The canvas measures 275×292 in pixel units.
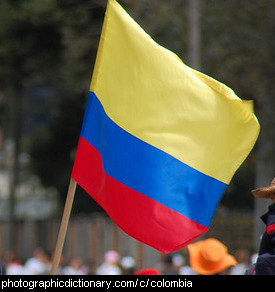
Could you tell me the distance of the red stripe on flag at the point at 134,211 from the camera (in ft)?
18.8

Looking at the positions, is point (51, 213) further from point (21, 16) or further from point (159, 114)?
point (159, 114)

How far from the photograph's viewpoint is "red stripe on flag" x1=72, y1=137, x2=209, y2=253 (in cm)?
573

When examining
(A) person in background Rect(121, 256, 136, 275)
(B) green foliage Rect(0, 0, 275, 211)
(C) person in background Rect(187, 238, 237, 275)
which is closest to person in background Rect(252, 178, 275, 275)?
(C) person in background Rect(187, 238, 237, 275)

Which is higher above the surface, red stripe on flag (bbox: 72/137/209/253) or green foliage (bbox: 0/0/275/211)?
red stripe on flag (bbox: 72/137/209/253)

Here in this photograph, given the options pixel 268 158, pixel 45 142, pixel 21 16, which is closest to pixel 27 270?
pixel 268 158

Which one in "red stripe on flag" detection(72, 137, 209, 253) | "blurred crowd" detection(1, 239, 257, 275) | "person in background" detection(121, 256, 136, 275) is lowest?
"person in background" detection(121, 256, 136, 275)

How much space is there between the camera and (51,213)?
36.6 m

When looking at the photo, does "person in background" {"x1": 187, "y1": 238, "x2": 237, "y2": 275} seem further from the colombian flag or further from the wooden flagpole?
the wooden flagpole

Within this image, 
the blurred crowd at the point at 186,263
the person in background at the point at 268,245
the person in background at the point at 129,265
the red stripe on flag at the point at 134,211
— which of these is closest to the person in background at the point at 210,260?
the blurred crowd at the point at 186,263

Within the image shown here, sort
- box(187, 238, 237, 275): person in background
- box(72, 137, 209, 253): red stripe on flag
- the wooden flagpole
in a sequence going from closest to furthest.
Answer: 1. the wooden flagpole
2. box(72, 137, 209, 253): red stripe on flag
3. box(187, 238, 237, 275): person in background

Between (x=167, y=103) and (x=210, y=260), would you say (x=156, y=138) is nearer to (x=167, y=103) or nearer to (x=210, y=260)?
(x=167, y=103)

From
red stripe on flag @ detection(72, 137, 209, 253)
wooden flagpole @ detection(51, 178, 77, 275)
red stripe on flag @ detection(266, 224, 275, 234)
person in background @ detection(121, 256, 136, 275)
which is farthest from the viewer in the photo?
person in background @ detection(121, 256, 136, 275)

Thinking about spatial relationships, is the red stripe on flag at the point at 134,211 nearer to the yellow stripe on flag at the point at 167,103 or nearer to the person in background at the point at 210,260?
the yellow stripe on flag at the point at 167,103

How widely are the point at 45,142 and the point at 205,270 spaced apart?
23.3 meters
